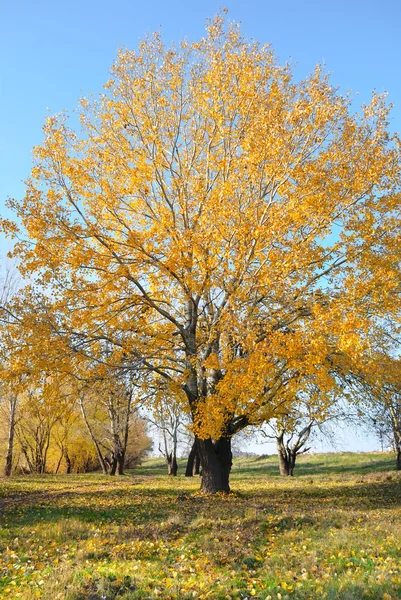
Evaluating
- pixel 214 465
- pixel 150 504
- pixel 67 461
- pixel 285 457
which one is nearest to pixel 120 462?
pixel 67 461

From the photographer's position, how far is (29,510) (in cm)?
1192

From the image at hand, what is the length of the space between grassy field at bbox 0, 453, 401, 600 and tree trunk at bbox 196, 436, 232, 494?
2.87m

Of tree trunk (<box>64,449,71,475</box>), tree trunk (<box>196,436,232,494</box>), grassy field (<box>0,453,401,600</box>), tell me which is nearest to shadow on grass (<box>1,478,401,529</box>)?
grassy field (<box>0,453,401,600</box>)

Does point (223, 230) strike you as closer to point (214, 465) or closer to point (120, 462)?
point (214, 465)

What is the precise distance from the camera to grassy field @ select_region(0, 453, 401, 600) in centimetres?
563

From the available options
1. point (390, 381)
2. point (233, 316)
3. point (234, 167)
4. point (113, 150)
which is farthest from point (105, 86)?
point (390, 381)

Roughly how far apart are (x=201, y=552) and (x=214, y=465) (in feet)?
26.8

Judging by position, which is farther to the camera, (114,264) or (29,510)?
(114,264)

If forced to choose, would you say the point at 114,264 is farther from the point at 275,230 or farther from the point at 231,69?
the point at 231,69

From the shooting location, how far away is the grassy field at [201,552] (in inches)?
222

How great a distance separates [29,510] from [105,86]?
1287cm

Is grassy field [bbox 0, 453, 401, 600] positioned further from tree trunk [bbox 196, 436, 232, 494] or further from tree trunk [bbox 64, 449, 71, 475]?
tree trunk [bbox 64, 449, 71, 475]

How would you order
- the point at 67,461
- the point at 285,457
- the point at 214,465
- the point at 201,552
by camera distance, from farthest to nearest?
the point at 67,461 < the point at 285,457 < the point at 214,465 < the point at 201,552

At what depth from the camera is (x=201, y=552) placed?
7.29m
